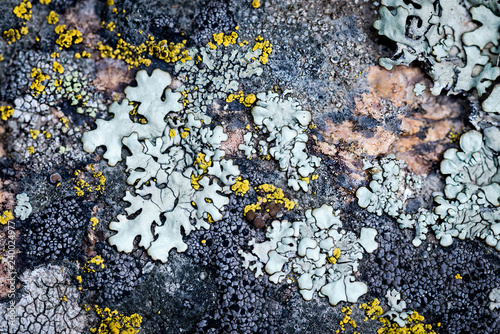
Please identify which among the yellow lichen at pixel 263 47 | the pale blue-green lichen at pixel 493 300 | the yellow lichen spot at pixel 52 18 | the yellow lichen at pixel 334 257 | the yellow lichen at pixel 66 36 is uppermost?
the yellow lichen spot at pixel 52 18

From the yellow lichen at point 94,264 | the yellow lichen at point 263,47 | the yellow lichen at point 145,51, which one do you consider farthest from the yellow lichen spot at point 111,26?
the yellow lichen at point 94,264

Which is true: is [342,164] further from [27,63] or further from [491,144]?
[27,63]

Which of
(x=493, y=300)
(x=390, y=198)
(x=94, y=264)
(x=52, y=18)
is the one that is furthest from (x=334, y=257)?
(x=52, y=18)

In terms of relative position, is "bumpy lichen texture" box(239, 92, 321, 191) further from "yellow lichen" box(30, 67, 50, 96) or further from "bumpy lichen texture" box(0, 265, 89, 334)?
"bumpy lichen texture" box(0, 265, 89, 334)

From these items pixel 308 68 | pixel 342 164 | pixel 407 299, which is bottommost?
pixel 407 299

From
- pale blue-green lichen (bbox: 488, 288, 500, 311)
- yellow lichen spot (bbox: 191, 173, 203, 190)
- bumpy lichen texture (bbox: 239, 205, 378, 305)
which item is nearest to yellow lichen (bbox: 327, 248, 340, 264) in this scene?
bumpy lichen texture (bbox: 239, 205, 378, 305)

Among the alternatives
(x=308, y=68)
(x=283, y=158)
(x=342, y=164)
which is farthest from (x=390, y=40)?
(x=283, y=158)

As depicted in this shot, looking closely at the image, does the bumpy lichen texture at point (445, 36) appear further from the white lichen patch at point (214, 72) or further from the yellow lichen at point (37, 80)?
the yellow lichen at point (37, 80)
